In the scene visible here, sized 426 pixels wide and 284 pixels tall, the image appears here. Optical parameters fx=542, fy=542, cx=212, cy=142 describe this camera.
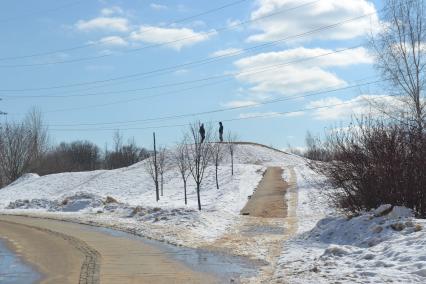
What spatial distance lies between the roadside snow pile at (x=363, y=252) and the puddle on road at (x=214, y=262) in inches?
25.3

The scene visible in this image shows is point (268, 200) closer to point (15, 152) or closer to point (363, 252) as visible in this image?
point (363, 252)

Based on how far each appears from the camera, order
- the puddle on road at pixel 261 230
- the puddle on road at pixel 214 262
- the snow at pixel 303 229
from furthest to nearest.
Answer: the puddle on road at pixel 261 230 < the puddle on road at pixel 214 262 < the snow at pixel 303 229

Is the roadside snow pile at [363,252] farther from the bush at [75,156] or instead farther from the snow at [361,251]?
the bush at [75,156]

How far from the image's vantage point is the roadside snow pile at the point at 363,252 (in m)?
7.46

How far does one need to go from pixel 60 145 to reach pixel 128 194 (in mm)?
74404

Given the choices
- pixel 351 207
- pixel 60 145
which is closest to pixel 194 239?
pixel 351 207

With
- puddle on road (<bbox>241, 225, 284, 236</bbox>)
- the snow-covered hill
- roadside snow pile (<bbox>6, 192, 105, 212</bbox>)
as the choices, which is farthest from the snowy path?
the snow-covered hill

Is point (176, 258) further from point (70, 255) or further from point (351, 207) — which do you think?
point (351, 207)

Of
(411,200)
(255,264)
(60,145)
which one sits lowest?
(255,264)

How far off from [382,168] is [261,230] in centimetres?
484

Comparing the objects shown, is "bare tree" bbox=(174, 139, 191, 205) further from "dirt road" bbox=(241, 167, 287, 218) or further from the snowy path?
the snowy path

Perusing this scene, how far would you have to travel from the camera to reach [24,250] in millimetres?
12883

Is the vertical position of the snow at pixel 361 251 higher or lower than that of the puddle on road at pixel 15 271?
higher

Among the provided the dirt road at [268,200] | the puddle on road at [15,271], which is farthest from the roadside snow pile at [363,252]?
the dirt road at [268,200]
